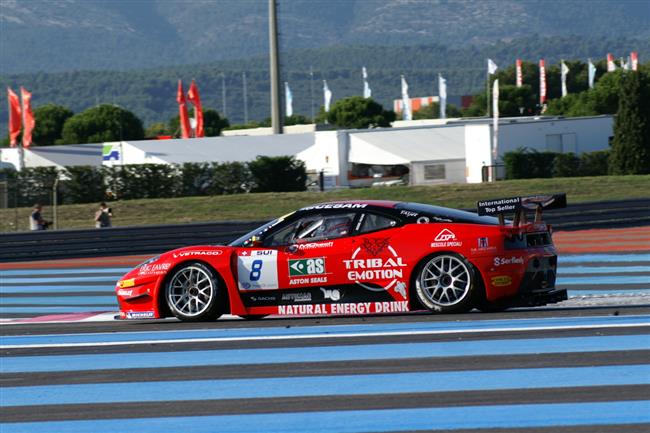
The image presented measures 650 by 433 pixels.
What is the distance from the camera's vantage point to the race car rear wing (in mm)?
10414

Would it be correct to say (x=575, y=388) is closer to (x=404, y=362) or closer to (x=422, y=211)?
(x=404, y=362)

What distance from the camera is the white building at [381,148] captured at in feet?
148

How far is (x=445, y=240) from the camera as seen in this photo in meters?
10.3

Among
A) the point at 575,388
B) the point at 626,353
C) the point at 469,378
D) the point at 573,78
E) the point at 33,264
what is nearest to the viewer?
the point at 575,388

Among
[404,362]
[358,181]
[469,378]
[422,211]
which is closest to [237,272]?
[422,211]

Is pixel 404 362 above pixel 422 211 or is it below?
below

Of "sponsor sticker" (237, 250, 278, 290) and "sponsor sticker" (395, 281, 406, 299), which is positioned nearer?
"sponsor sticker" (395, 281, 406, 299)

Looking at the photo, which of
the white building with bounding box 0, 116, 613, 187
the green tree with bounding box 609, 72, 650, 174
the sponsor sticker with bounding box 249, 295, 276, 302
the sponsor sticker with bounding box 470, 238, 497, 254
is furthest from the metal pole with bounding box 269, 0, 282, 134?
the sponsor sticker with bounding box 470, 238, 497, 254

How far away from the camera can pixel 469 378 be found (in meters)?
7.63

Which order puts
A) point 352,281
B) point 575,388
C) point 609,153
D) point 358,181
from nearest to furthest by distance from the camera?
point 575,388
point 352,281
point 609,153
point 358,181

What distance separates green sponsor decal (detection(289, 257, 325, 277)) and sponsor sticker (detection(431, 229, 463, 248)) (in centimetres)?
104

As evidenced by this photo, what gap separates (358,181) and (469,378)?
40.3 m

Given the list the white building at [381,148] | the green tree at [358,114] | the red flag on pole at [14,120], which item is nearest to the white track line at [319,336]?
the white building at [381,148]

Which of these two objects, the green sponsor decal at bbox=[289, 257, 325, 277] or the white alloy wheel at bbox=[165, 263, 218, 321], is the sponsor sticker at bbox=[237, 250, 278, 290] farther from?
the white alloy wheel at bbox=[165, 263, 218, 321]
